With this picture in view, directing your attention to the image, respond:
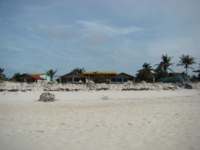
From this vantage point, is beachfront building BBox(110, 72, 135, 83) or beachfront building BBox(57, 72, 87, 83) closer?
beachfront building BBox(57, 72, 87, 83)

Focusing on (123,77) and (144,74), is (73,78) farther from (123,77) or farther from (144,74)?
(144,74)

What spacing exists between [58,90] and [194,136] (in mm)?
16458

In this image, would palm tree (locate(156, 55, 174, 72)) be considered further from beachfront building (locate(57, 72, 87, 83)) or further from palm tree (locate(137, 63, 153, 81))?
beachfront building (locate(57, 72, 87, 83))

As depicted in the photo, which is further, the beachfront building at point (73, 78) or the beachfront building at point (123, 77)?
the beachfront building at point (123, 77)

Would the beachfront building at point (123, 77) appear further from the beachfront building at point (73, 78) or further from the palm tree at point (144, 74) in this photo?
the beachfront building at point (73, 78)

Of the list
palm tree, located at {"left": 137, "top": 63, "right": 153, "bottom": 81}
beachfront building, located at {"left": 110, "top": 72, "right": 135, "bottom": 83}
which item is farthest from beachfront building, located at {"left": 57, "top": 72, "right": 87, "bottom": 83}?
palm tree, located at {"left": 137, "top": 63, "right": 153, "bottom": 81}

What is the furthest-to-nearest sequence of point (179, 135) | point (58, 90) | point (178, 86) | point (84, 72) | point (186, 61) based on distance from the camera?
point (84, 72) → point (186, 61) → point (178, 86) → point (58, 90) → point (179, 135)

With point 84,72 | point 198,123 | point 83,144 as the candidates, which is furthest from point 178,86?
point 84,72

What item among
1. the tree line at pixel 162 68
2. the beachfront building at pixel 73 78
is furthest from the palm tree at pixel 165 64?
the beachfront building at pixel 73 78

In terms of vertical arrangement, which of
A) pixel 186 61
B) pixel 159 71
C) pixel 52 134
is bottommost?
pixel 52 134

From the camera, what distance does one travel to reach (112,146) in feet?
11.4

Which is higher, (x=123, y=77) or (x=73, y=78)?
(x=123, y=77)

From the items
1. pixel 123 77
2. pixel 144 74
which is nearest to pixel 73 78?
pixel 123 77

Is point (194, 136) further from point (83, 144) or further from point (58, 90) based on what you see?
point (58, 90)
